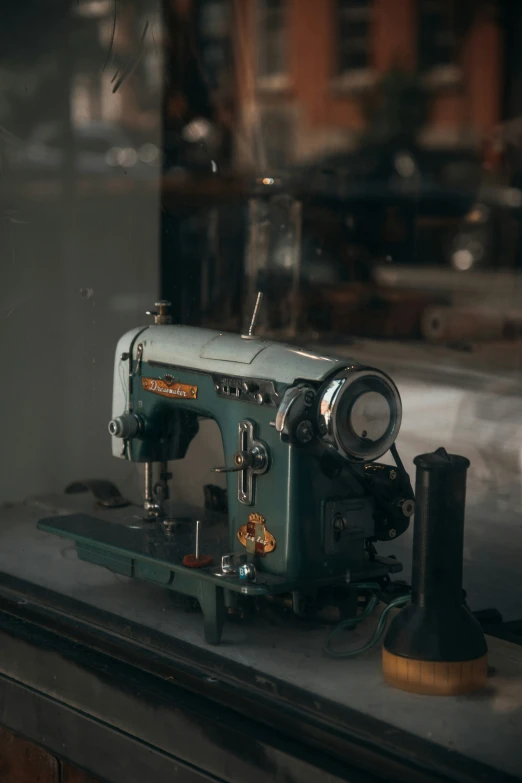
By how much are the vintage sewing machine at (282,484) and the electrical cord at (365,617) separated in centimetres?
2

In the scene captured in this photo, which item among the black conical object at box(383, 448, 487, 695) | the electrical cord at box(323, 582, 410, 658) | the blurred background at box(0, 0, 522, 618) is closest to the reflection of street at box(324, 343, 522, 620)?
the blurred background at box(0, 0, 522, 618)

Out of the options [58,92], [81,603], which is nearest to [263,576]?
[81,603]

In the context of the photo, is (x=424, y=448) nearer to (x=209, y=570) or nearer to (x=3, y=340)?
(x=209, y=570)

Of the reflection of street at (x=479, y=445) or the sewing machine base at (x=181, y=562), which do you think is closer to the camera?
the sewing machine base at (x=181, y=562)

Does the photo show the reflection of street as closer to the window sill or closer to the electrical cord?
the electrical cord

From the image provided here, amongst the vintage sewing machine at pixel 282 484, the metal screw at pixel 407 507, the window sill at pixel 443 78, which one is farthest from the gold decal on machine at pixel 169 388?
the window sill at pixel 443 78

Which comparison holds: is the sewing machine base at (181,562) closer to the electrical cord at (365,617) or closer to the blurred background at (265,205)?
the electrical cord at (365,617)

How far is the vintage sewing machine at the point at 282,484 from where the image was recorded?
156 centimetres

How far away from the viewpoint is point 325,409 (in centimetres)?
154

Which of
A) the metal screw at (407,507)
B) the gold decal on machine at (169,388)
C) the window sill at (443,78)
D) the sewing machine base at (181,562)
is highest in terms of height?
the window sill at (443,78)

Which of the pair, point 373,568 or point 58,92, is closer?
point 373,568

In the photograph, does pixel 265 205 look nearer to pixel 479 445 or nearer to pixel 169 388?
pixel 479 445

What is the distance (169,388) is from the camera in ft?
6.06

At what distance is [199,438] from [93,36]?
3.24ft
